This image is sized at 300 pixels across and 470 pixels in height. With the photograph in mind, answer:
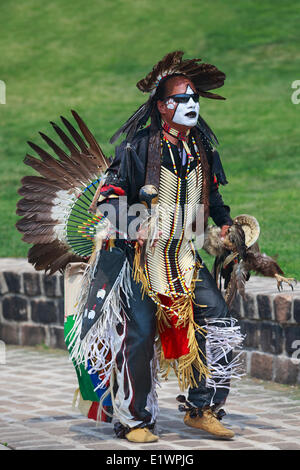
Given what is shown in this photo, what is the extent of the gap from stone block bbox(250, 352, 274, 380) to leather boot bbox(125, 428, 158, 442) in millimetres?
1873

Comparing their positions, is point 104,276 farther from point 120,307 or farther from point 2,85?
point 2,85

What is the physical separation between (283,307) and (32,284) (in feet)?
9.04

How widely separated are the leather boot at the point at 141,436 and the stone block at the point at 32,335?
134 inches

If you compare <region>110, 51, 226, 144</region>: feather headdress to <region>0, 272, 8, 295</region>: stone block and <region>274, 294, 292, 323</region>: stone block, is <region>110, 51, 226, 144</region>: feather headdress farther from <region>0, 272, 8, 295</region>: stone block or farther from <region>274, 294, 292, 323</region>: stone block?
<region>0, 272, 8, 295</region>: stone block

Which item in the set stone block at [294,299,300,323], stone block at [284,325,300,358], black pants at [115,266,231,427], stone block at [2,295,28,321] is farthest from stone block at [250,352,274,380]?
stone block at [2,295,28,321]

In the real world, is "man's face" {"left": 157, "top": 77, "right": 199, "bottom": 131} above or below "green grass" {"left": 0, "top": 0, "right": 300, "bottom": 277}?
below

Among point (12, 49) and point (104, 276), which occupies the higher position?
point (12, 49)

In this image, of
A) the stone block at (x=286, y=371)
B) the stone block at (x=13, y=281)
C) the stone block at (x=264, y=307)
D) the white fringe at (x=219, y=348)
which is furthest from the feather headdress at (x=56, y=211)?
the stone block at (x=13, y=281)

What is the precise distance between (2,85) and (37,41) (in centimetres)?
269

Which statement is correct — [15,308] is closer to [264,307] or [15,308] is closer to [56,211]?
[264,307]

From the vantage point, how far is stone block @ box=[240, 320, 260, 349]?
311 inches
